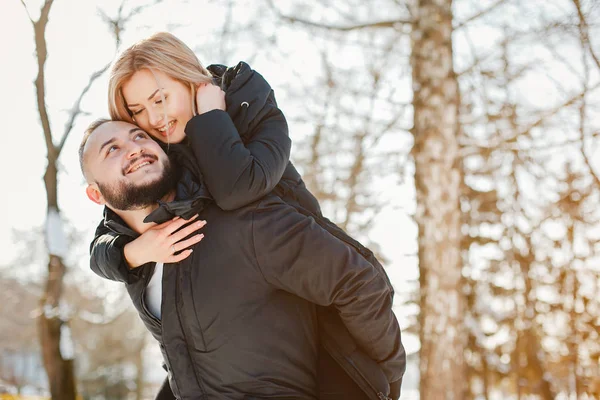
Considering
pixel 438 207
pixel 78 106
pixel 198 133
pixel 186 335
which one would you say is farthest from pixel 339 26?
pixel 186 335

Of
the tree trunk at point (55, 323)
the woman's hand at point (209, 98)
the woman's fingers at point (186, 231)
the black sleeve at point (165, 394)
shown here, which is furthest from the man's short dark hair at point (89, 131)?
the tree trunk at point (55, 323)

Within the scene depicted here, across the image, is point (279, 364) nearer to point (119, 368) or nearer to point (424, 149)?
point (424, 149)

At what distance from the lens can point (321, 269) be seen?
7.24 feet

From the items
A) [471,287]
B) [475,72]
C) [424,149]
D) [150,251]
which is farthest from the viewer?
[471,287]

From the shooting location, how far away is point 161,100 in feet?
8.30

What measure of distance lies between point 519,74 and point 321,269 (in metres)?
6.61

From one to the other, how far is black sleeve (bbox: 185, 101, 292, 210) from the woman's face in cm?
19

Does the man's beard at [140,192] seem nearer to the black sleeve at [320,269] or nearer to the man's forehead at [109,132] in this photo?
the man's forehead at [109,132]

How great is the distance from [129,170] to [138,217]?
24cm

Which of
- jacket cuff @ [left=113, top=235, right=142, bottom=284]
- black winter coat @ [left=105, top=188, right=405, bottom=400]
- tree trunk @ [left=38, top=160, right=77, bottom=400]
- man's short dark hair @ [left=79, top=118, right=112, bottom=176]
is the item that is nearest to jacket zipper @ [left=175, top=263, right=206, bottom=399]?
black winter coat @ [left=105, top=188, right=405, bottom=400]

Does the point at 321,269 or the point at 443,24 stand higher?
the point at 443,24

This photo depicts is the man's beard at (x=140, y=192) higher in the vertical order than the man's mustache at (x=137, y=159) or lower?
lower

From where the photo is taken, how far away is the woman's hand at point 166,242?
231 cm

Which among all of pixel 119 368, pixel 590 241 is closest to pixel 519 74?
pixel 590 241
